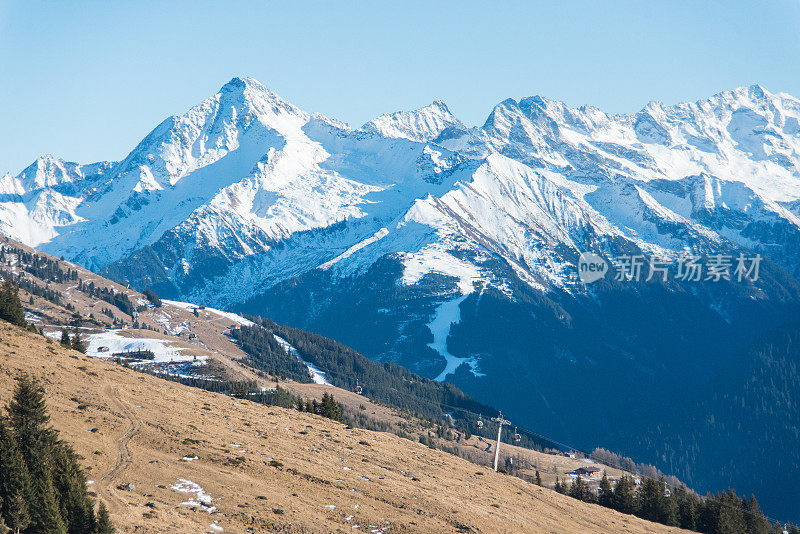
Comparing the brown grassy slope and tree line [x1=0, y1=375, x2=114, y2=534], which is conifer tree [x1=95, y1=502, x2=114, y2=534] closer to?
tree line [x1=0, y1=375, x2=114, y2=534]

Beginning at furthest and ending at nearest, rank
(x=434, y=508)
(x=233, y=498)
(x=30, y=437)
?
(x=434, y=508) < (x=233, y=498) < (x=30, y=437)

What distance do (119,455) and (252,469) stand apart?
12.3 m

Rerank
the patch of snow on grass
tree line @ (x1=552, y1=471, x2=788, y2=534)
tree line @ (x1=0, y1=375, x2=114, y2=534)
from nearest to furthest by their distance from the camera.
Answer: tree line @ (x1=0, y1=375, x2=114, y2=534) < the patch of snow on grass < tree line @ (x1=552, y1=471, x2=788, y2=534)

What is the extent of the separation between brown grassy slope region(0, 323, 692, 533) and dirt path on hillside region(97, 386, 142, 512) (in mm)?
144

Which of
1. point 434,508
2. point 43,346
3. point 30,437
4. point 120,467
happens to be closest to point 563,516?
point 434,508

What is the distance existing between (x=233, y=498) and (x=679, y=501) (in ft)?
306

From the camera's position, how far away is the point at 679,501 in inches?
5438

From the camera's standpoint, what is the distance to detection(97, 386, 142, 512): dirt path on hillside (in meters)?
64.7

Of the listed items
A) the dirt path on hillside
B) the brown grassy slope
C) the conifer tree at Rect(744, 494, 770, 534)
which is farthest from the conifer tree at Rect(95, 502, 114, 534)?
the conifer tree at Rect(744, 494, 770, 534)

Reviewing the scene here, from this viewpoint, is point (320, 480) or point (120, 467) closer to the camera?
point (120, 467)

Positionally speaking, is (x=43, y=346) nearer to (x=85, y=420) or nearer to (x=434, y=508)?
(x=85, y=420)

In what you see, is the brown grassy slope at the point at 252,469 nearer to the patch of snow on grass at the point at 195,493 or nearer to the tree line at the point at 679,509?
the patch of snow on grass at the point at 195,493

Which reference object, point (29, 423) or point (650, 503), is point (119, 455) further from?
point (650, 503)

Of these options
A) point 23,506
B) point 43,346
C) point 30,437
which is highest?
point 43,346
